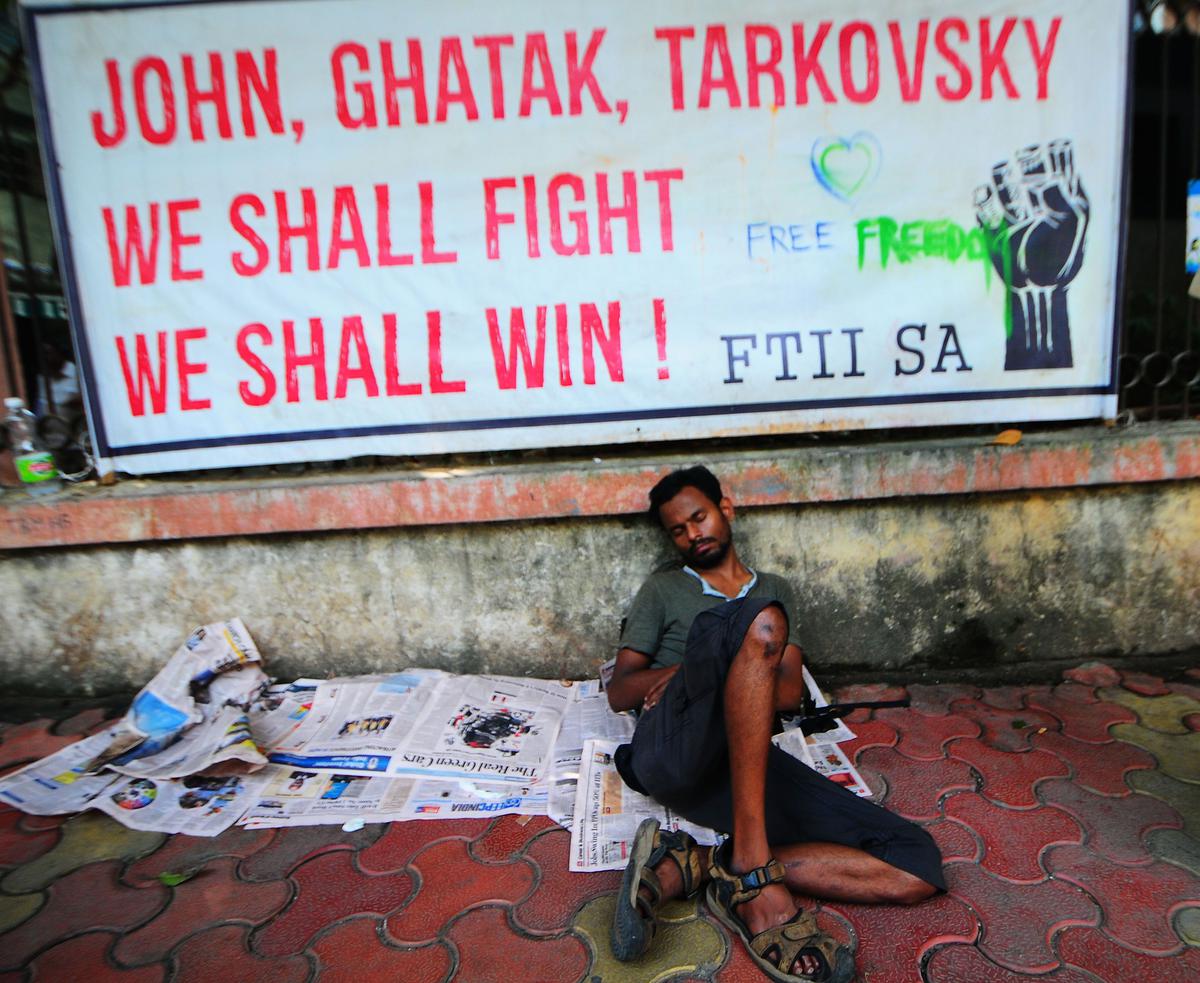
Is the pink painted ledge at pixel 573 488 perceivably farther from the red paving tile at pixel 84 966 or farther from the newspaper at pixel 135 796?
the red paving tile at pixel 84 966

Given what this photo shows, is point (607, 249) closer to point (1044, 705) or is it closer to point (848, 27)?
point (848, 27)

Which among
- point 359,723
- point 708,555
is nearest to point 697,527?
point 708,555

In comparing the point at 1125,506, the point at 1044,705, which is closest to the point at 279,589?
the point at 1044,705

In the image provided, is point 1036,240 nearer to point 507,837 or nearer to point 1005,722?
point 1005,722

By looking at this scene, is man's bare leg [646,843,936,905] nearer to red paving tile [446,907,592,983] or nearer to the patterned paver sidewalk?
the patterned paver sidewalk

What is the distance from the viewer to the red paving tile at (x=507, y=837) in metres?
1.82

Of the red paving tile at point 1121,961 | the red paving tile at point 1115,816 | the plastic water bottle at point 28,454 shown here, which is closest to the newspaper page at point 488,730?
the red paving tile at point 1121,961

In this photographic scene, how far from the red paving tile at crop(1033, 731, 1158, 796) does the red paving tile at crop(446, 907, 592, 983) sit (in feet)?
4.74

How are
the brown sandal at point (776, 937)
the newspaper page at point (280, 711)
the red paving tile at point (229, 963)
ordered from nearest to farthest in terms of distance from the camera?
the brown sandal at point (776, 937)
the red paving tile at point (229, 963)
the newspaper page at point (280, 711)

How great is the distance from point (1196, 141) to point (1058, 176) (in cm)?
63

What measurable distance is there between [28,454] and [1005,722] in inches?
133

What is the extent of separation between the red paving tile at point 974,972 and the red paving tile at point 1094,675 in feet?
4.40

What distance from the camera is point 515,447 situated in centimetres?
247

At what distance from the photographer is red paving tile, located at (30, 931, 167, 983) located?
4.95 ft
